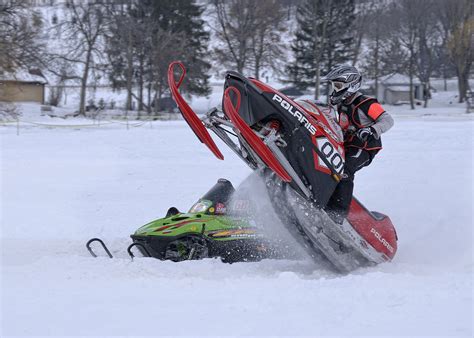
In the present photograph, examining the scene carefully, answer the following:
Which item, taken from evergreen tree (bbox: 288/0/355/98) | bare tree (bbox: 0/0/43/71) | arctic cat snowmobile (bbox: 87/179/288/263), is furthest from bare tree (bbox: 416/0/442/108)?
arctic cat snowmobile (bbox: 87/179/288/263)

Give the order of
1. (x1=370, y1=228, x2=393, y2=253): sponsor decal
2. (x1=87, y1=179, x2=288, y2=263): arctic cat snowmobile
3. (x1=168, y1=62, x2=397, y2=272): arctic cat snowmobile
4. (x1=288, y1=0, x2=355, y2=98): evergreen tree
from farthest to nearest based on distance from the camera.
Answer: (x1=288, y1=0, x2=355, y2=98): evergreen tree < (x1=87, y1=179, x2=288, y2=263): arctic cat snowmobile < (x1=370, y1=228, x2=393, y2=253): sponsor decal < (x1=168, y1=62, x2=397, y2=272): arctic cat snowmobile

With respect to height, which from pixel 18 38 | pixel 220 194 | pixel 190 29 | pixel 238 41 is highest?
pixel 190 29

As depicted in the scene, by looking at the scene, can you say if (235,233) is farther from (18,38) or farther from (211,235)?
(18,38)

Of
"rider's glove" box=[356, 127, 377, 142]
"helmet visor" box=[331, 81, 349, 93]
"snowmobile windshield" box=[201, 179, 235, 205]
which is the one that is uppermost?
"helmet visor" box=[331, 81, 349, 93]

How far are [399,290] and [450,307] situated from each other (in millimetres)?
483

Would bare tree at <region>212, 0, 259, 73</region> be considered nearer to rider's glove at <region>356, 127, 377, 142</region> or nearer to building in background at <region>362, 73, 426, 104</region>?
building in background at <region>362, 73, 426, 104</region>

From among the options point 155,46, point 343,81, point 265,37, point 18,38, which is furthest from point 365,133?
point 265,37

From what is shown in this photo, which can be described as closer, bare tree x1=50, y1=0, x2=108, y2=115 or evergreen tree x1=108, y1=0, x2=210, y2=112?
evergreen tree x1=108, y1=0, x2=210, y2=112

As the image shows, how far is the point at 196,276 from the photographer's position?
611 cm

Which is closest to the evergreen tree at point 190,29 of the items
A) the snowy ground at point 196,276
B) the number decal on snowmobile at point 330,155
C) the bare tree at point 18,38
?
the bare tree at point 18,38

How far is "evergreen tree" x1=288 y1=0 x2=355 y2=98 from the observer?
59.2m

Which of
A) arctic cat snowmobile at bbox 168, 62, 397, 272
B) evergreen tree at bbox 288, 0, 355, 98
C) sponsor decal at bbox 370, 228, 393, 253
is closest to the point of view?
arctic cat snowmobile at bbox 168, 62, 397, 272

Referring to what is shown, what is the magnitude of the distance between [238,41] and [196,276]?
50742 mm

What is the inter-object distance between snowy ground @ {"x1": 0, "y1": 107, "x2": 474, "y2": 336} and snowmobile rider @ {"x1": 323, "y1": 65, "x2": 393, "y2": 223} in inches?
32.5
